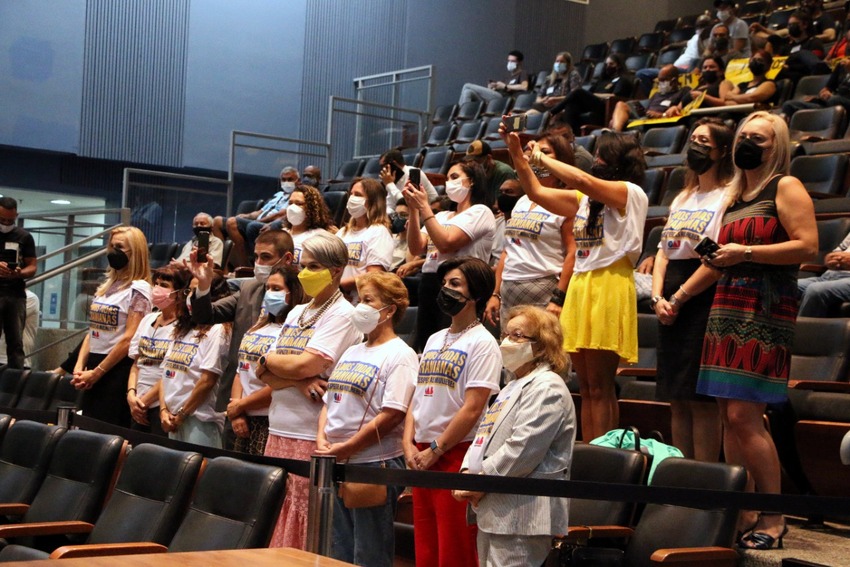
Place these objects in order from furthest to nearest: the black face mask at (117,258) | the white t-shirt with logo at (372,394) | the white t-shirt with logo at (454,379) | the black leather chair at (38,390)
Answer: the black leather chair at (38,390), the black face mask at (117,258), the white t-shirt with logo at (372,394), the white t-shirt with logo at (454,379)

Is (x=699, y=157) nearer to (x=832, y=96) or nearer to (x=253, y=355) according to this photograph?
(x=253, y=355)

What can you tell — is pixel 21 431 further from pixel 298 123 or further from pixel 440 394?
pixel 298 123

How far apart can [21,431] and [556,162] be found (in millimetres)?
2334

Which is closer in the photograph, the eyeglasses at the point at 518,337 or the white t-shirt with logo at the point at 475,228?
the eyeglasses at the point at 518,337

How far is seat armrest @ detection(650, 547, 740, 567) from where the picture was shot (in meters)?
2.73

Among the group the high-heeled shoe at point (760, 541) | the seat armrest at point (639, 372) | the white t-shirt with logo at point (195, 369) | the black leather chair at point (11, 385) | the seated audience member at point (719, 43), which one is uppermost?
the seated audience member at point (719, 43)

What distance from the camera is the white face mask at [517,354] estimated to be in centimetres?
306

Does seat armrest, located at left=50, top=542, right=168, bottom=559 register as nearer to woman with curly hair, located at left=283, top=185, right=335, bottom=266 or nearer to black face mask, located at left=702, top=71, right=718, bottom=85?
woman with curly hair, located at left=283, top=185, right=335, bottom=266

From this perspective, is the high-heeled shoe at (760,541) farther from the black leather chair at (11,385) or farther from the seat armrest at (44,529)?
the black leather chair at (11,385)

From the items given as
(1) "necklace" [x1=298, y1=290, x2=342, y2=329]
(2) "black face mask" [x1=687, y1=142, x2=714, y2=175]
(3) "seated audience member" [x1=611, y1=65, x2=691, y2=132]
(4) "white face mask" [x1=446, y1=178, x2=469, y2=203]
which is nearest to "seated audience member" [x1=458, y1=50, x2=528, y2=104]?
(3) "seated audience member" [x1=611, y1=65, x2=691, y2=132]

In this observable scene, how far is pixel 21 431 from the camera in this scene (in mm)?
4035

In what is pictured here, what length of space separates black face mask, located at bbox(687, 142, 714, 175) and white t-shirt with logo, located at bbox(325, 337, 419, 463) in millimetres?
A: 1196

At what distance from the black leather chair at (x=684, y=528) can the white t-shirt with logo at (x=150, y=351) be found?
2635 mm

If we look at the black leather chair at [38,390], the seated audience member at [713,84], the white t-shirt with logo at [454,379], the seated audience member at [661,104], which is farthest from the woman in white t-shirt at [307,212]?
the seated audience member at [713,84]
